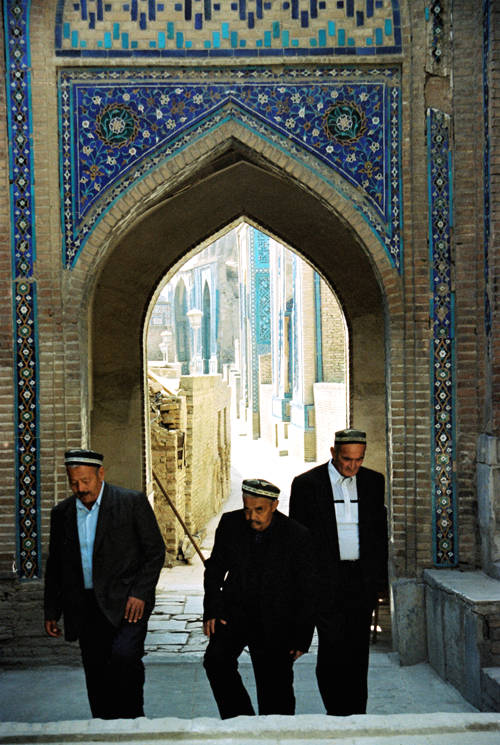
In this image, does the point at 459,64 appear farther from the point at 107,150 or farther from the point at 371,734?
the point at 371,734

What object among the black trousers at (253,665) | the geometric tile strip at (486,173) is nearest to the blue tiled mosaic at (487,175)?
the geometric tile strip at (486,173)

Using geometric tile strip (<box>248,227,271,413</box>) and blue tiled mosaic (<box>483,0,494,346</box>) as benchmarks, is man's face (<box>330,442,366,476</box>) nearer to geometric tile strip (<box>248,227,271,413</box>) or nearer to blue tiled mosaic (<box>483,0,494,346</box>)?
blue tiled mosaic (<box>483,0,494,346</box>)

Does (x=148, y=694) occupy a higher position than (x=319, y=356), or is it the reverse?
(x=319, y=356)

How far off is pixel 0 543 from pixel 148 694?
1.49m

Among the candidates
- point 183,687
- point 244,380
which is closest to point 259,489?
point 183,687

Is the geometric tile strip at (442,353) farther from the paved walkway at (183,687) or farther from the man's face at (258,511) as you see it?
the man's face at (258,511)

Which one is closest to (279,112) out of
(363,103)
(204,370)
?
(363,103)

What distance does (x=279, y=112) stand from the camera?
19.2 feet

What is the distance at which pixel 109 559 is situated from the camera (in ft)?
12.4

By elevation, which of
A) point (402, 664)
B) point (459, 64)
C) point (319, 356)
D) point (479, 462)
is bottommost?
point (402, 664)

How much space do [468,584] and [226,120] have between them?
11.8ft

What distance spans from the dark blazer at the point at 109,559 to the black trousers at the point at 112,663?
0.06 metres

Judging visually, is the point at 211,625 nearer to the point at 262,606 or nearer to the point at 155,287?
the point at 262,606

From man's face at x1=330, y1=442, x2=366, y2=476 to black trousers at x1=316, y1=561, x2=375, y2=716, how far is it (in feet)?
1.55
